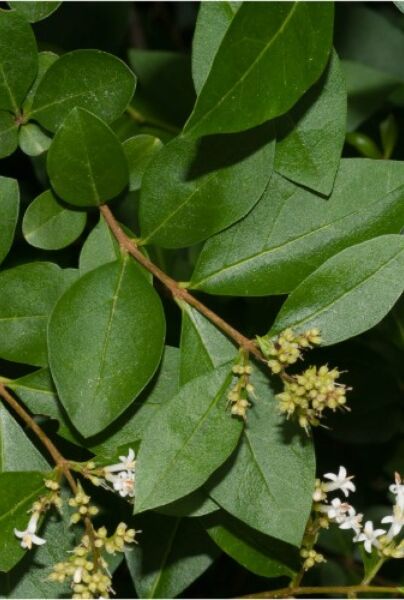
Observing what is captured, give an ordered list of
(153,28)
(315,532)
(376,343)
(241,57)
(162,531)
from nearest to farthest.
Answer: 1. (241,57)
2. (315,532)
3. (162,531)
4. (376,343)
5. (153,28)

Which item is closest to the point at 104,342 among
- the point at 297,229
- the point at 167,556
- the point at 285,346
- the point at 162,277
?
the point at 162,277

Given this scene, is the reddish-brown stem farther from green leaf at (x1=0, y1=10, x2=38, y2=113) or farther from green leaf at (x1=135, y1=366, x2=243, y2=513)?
green leaf at (x1=0, y1=10, x2=38, y2=113)

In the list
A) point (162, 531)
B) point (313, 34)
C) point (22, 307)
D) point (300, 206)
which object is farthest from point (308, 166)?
point (162, 531)

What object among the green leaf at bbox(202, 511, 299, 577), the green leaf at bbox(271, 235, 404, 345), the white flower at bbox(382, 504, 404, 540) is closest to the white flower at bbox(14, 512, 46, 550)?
the green leaf at bbox(202, 511, 299, 577)

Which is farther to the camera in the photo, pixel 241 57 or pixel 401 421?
pixel 401 421

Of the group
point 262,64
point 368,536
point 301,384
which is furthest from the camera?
point 368,536

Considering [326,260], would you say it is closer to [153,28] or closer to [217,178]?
[217,178]

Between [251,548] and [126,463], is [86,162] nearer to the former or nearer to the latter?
[126,463]

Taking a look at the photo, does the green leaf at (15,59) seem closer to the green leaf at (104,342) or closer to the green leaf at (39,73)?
the green leaf at (39,73)

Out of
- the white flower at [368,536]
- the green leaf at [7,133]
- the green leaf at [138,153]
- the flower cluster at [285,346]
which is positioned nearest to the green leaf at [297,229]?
the flower cluster at [285,346]
